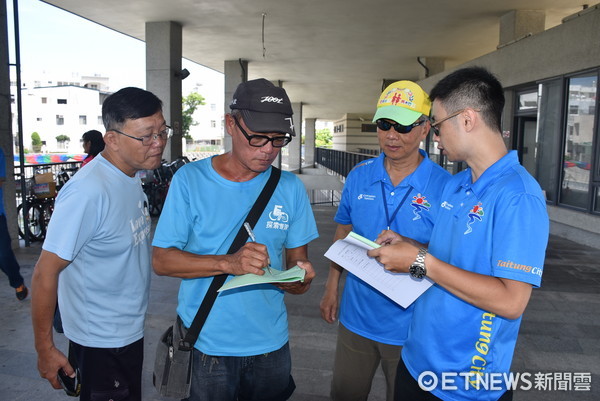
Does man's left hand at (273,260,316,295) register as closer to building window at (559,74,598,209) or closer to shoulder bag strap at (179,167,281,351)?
shoulder bag strap at (179,167,281,351)

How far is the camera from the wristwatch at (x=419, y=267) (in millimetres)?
1528

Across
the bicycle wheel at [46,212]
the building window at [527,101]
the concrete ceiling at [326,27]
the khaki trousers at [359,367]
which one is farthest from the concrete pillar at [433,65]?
the khaki trousers at [359,367]

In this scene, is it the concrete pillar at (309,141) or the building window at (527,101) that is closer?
the building window at (527,101)

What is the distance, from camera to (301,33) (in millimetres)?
13258

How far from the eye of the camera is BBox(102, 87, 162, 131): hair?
7.07 feet

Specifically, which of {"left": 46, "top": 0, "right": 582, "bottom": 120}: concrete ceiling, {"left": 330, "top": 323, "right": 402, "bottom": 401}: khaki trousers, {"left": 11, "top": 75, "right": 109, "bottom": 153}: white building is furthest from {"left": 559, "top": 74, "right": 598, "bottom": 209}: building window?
{"left": 11, "top": 75, "right": 109, "bottom": 153}: white building

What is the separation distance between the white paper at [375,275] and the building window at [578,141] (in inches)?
319

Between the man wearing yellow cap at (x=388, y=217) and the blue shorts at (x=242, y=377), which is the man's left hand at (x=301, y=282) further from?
the man wearing yellow cap at (x=388, y=217)

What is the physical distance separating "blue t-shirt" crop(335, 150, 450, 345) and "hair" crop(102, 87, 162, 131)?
1.20 metres

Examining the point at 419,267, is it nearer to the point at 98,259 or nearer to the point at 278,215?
the point at 278,215

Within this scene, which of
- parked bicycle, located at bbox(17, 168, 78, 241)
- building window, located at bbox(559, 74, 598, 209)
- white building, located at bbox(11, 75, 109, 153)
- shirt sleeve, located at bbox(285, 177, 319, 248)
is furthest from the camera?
white building, located at bbox(11, 75, 109, 153)

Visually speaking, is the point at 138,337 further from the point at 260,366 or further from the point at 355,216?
the point at 355,216

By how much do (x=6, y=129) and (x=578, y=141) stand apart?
10.0 m

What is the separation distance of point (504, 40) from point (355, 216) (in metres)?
10.8
